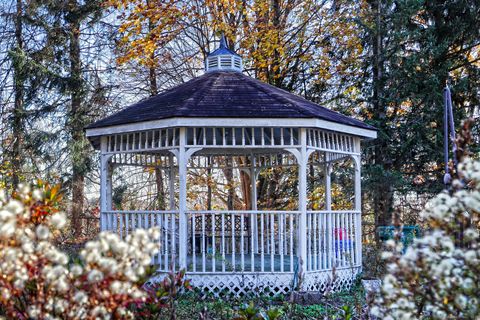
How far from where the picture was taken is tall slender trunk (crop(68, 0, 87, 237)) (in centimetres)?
1677

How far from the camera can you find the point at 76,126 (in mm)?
17188

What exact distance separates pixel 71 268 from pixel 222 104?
231 inches

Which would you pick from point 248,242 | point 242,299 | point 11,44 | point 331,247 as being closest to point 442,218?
point 242,299

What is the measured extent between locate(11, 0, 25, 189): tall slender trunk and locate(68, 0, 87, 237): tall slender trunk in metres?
1.54

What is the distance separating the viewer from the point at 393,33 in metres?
14.0

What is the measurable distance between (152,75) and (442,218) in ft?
49.4

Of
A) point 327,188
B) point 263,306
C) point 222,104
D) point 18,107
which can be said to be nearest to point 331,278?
point 263,306

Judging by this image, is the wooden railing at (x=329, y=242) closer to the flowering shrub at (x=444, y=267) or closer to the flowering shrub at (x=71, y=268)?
the flowering shrub at (x=444, y=267)

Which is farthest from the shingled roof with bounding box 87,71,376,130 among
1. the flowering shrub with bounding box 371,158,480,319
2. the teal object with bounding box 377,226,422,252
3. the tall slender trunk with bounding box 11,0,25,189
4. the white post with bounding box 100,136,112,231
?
the tall slender trunk with bounding box 11,0,25,189

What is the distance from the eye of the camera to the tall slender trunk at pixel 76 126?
1677 centimetres

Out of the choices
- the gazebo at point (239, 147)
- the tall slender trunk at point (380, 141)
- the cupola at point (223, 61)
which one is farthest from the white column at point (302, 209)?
the tall slender trunk at point (380, 141)

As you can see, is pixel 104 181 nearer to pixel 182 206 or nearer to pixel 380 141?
pixel 182 206

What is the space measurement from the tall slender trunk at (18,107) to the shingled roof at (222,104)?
8721 mm

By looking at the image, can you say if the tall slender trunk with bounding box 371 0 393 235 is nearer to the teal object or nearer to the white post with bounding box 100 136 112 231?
the teal object
